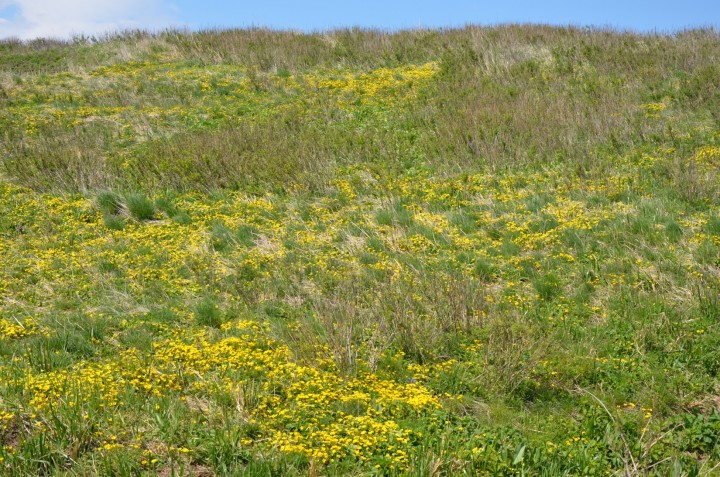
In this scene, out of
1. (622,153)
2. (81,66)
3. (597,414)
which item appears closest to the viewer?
(597,414)

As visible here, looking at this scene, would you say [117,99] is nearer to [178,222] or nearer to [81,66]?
[81,66]

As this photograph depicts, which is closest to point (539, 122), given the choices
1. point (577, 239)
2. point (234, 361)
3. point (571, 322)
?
point (577, 239)

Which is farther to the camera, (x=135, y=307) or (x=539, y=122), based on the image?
(x=539, y=122)

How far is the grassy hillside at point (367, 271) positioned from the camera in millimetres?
5012

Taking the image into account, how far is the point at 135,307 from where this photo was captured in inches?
302

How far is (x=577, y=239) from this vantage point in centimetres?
927

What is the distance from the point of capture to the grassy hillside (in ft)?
16.4

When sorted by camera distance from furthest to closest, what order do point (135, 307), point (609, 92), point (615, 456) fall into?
point (609, 92), point (135, 307), point (615, 456)

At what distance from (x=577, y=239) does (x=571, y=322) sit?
239 cm

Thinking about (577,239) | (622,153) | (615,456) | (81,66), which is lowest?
(615,456)

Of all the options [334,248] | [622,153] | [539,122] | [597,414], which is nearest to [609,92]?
[539,122]

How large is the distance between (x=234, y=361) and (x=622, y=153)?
32.0ft

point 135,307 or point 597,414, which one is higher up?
point 135,307

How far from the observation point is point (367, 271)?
8.55m
